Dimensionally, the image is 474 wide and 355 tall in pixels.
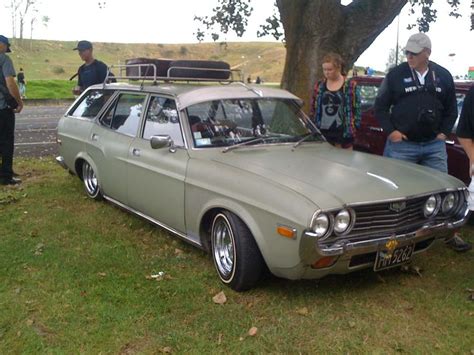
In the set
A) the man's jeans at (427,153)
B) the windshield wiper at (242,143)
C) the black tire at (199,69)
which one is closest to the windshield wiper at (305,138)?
the windshield wiper at (242,143)

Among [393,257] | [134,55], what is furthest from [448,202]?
[134,55]

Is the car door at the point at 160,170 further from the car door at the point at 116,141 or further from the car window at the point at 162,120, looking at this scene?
the car door at the point at 116,141

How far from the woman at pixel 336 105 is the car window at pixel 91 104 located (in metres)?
2.50

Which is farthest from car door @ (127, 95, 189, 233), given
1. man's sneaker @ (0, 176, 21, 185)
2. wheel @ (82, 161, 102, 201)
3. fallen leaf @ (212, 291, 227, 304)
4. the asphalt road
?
the asphalt road

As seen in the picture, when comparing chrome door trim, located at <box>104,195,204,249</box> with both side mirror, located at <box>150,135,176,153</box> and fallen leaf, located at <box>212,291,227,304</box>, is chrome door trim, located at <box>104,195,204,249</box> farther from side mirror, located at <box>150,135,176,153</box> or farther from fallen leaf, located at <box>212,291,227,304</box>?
side mirror, located at <box>150,135,176,153</box>

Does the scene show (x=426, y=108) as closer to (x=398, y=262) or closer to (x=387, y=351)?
(x=398, y=262)

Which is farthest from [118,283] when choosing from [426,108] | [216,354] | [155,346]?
[426,108]

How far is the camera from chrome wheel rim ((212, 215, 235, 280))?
163 inches

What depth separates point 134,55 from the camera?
72875 millimetres

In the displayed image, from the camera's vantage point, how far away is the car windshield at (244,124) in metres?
4.69

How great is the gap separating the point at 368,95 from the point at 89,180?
13.3ft

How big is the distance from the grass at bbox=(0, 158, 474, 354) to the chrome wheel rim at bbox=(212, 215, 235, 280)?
154mm

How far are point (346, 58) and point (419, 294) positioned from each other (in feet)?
16.1

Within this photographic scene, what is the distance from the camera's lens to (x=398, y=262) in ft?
12.8
